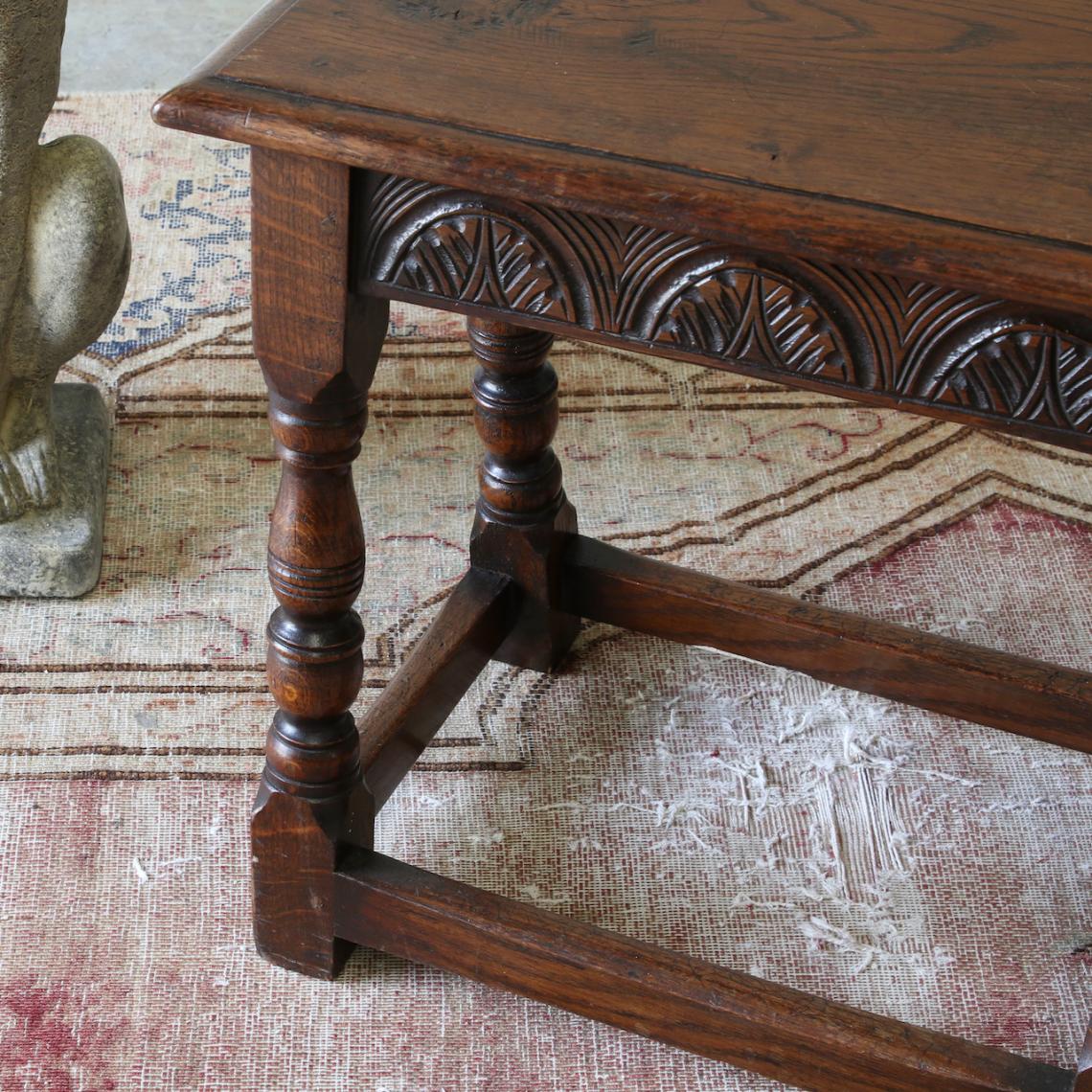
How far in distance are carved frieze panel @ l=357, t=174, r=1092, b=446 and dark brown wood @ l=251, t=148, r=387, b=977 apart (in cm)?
4

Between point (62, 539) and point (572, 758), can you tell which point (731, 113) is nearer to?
point (572, 758)

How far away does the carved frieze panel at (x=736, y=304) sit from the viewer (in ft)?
3.20

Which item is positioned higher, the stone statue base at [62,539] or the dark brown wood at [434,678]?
the dark brown wood at [434,678]

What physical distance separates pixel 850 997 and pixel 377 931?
452mm

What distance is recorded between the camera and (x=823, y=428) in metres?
2.22

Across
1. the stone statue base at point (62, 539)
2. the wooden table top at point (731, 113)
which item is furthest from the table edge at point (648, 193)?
the stone statue base at point (62, 539)

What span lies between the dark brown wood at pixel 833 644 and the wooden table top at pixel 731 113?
0.68 m

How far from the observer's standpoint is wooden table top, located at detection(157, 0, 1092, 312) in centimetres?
95

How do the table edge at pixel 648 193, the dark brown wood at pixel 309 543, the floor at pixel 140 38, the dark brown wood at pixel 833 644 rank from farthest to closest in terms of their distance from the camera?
the floor at pixel 140 38 → the dark brown wood at pixel 833 644 → the dark brown wood at pixel 309 543 → the table edge at pixel 648 193

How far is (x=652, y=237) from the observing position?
101cm

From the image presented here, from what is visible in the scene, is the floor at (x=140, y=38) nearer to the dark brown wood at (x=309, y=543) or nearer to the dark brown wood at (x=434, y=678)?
the dark brown wood at (x=434, y=678)

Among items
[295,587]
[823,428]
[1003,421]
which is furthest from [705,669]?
[1003,421]

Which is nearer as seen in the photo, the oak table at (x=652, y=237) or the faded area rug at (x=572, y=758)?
the oak table at (x=652, y=237)

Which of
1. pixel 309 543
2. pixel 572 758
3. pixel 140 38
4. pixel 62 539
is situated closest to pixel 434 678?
pixel 572 758
